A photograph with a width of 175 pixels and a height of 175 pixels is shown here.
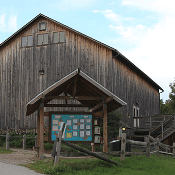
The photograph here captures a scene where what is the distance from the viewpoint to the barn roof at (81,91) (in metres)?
12.3

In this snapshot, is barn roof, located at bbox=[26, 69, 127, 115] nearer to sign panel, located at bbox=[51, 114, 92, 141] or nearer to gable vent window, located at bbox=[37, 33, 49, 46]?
sign panel, located at bbox=[51, 114, 92, 141]

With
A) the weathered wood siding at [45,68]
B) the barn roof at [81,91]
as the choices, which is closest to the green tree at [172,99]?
the weathered wood siding at [45,68]

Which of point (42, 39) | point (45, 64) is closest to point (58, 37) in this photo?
point (42, 39)

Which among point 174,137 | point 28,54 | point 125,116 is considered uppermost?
point 28,54

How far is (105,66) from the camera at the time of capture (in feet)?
74.4

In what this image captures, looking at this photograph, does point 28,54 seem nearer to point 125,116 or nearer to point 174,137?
point 125,116

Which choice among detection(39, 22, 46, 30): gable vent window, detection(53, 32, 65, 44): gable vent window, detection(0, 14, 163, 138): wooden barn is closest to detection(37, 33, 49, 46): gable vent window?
detection(0, 14, 163, 138): wooden barn

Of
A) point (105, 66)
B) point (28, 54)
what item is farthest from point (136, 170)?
point (28, 54)

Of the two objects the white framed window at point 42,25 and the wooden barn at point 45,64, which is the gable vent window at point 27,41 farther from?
the white framed window at point 42,25

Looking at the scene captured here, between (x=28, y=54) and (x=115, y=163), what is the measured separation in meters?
15.5

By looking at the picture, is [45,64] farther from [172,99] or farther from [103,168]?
[172,99]

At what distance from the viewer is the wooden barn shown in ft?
74.7

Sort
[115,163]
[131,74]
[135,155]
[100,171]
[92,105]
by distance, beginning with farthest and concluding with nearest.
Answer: [131,74] → [92,105] → [135,155] → [115,163] → [100,171]

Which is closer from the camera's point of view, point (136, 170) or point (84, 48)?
point (136, 170)
